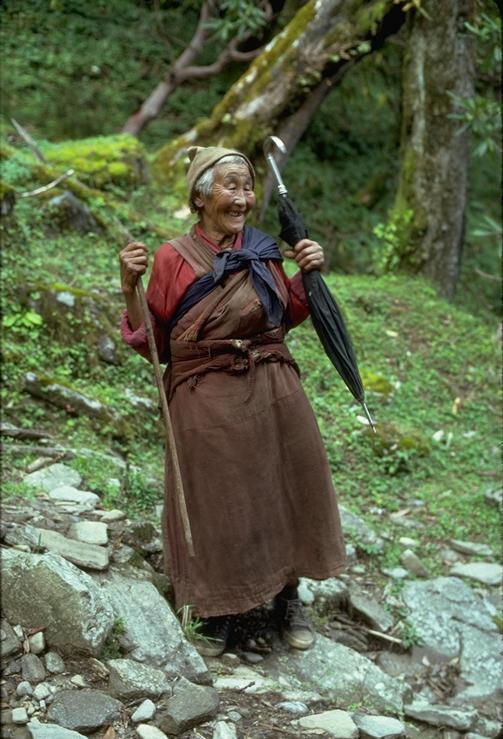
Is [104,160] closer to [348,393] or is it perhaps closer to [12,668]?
[348,393]

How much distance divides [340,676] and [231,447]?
1.28 m

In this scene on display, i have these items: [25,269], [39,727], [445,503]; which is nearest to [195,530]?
[39,727]

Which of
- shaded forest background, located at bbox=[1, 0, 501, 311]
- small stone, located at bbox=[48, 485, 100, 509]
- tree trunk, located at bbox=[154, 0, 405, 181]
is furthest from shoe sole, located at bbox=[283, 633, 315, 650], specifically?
shaded forest background, located at bbox=[1, 0, 501, 311]

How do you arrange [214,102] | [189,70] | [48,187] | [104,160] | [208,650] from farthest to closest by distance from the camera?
[214,102]
[189,70]
[104,160]
[48,187]
[208,650]

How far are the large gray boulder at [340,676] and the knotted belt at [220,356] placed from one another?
52.7 inches

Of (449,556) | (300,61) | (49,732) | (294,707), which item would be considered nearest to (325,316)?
(294,707)

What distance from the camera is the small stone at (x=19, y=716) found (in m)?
2.93

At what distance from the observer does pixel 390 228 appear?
373 inches

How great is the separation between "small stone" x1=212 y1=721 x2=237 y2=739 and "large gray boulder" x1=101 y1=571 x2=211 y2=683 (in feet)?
1.01

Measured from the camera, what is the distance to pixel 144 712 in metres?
3.19

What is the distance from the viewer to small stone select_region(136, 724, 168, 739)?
3080 millimetres

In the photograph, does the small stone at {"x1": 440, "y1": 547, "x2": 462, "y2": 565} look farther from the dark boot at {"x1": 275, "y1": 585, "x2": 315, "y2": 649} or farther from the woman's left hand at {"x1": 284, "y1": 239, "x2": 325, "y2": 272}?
the woman's left hand at {"x1": 284, "y1": 239, "x2": 325, "y2": 272}

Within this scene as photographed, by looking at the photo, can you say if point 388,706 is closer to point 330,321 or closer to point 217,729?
point 217,729

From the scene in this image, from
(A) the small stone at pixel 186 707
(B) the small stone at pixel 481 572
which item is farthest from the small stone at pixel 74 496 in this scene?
(B) the small stone at pixel 481 572
